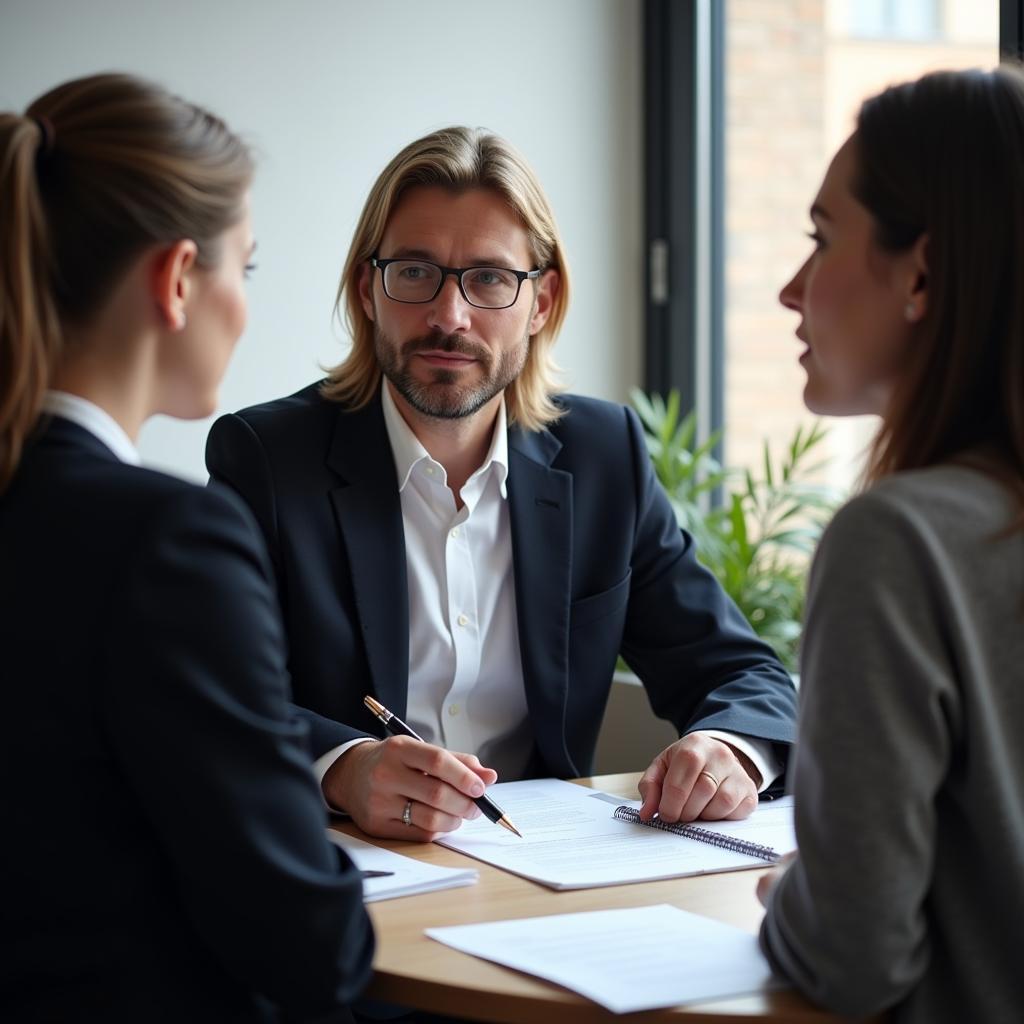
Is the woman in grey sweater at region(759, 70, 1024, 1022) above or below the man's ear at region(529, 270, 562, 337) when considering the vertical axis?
below

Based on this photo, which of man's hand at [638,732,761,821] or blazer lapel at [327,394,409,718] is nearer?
man's hand at [638,732,761,821]

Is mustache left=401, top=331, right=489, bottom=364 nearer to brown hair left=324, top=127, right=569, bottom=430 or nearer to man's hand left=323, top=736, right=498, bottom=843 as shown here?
brown hair left=324, top=127, right=569, bottom=430

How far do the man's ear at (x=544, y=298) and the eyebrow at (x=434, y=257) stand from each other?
16 centimetres

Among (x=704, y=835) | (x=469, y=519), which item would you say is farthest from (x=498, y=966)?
(x=469, y=519)

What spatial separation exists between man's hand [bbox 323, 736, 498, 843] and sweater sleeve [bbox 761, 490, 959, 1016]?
0.60m

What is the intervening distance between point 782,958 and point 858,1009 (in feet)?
0.26

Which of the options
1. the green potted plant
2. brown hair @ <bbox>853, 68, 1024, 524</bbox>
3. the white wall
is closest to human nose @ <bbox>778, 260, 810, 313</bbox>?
brown hair @ <bbox>853, 68, 1024, 524</bbox>

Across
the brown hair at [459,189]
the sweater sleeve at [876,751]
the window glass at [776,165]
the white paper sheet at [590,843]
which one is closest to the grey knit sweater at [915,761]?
the sweater sleeve at [876,751]

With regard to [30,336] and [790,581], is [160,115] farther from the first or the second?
→ [790,581]

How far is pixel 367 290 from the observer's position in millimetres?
2387

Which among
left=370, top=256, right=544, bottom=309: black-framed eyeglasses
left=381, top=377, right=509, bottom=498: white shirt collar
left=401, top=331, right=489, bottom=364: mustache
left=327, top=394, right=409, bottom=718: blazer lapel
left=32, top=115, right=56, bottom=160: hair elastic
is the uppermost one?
left=32, top=115, right=56, bottom=160: hair elastic

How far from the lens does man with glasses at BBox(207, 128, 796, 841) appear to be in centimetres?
210

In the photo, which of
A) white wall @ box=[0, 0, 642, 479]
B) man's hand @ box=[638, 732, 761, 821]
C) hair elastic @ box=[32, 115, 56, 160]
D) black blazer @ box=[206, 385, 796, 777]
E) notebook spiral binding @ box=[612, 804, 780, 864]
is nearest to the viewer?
hair elastic @ box=[32, 115, 56, 160]

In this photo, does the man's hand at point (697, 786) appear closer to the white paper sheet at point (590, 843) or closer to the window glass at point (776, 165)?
the white paper sheet at point (590, 843)
